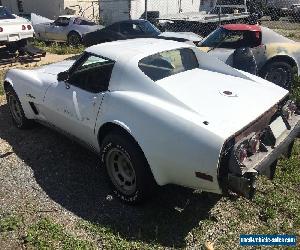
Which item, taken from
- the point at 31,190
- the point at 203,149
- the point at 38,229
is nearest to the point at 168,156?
the point at 203,149

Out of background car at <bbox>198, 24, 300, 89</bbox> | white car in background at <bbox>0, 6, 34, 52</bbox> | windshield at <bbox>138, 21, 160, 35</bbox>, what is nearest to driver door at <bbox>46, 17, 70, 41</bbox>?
white car in background at <bbox>0, 6, 34, 52</bbox>

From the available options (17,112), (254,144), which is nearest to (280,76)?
(254,144)

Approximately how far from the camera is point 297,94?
21.8 ft

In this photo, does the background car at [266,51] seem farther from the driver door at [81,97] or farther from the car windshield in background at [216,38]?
the driver door at [81,97]

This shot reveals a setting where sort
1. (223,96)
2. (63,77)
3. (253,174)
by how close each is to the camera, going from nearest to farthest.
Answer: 1. (253,174)
2. (223,96)
3. (63,77)

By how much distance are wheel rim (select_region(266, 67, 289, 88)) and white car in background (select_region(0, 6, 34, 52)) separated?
7602 mm

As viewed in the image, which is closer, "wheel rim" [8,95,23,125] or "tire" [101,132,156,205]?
"tire" [101,132,156,205]

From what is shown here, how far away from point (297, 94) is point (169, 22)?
868cm

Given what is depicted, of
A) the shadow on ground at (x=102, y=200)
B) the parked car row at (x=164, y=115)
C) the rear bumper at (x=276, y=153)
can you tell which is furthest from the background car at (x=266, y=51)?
the shadow on ground at (x=102, y=200)

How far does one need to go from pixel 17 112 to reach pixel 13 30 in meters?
5.94

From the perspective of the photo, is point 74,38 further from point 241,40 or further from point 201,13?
point 241,40

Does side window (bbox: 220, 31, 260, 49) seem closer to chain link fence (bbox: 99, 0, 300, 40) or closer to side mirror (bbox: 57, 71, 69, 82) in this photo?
side mirror (bbox: 57, 71, 69, 82)

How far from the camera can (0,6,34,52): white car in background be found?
420 inches

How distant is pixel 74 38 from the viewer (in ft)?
47.5
